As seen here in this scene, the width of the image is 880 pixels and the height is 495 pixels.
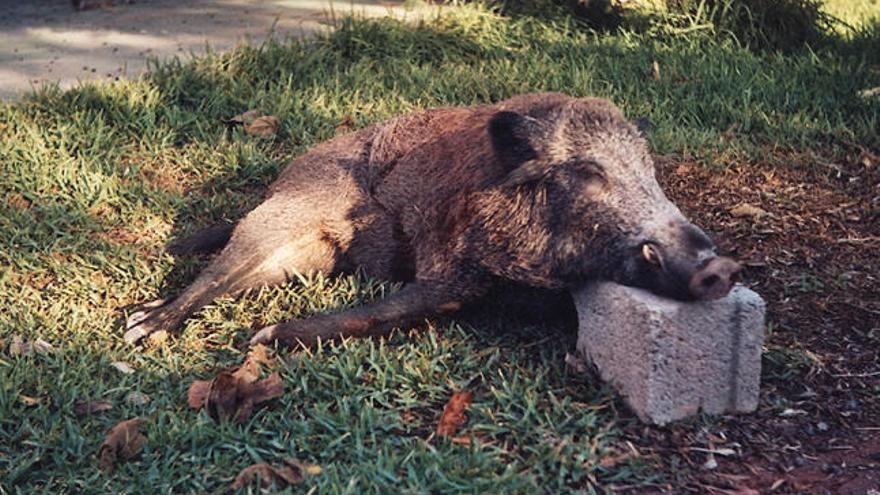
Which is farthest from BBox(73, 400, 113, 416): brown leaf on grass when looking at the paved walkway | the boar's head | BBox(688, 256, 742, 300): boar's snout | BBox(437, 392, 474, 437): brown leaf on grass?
the paved walkway

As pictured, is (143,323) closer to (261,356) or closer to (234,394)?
(261,356)

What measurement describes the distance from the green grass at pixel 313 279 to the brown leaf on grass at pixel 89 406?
0.11 feet

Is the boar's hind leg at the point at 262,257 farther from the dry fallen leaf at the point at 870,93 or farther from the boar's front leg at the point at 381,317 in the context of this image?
the dry fallen leaf at the point at 870,93

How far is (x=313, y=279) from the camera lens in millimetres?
4691

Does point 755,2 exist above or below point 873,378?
above

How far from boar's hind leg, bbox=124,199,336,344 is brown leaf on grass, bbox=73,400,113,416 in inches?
25.7

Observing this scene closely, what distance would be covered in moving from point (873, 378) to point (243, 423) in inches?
82.9

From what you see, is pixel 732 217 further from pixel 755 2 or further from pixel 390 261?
pixel 755 2

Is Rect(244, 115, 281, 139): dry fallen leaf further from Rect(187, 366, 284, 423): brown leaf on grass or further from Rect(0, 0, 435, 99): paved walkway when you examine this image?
Rect(187, 366, 284, 423): brown leaf on grass

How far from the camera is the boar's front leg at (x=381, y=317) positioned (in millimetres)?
4172

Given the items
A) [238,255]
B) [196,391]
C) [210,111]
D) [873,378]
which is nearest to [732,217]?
[873,378]

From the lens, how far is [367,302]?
4.48m

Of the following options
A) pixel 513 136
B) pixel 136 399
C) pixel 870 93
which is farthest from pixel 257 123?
pixel 870 93

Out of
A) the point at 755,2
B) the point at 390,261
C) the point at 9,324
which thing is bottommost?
the point at 9,324
